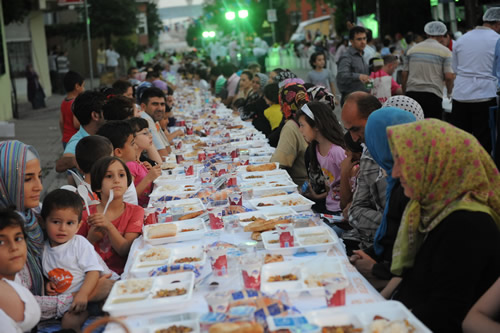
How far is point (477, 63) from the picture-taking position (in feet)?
26.0

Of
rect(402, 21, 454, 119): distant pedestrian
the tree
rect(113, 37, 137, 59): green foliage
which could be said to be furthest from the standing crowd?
rect(113, 37, 137, 59): green foliage

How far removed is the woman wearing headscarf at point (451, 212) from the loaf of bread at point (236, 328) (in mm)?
823

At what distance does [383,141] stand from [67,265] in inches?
76.8

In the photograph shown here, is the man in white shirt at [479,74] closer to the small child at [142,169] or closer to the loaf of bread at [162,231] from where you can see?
the small child at [142,169]

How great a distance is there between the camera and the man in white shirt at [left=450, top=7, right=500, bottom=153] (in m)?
7.87

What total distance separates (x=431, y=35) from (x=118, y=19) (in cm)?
2506

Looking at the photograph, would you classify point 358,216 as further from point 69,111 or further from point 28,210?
point 69,111

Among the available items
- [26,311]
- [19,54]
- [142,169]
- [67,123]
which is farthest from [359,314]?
[19,54]

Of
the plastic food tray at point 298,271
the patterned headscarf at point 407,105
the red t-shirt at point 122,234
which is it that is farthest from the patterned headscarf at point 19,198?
the patterned headscarf at point 407,105

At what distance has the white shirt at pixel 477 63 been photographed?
25.8 feet

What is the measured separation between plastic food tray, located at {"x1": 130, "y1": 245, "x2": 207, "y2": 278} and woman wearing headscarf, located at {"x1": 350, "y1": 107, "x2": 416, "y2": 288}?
944 mm

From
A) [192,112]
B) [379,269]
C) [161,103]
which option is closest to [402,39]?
[192,112]

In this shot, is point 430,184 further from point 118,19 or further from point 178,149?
point 118,19

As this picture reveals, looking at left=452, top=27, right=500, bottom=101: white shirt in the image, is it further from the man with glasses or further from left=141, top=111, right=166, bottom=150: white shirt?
left=141, top=111, right=166, bottom=150: white shirt
